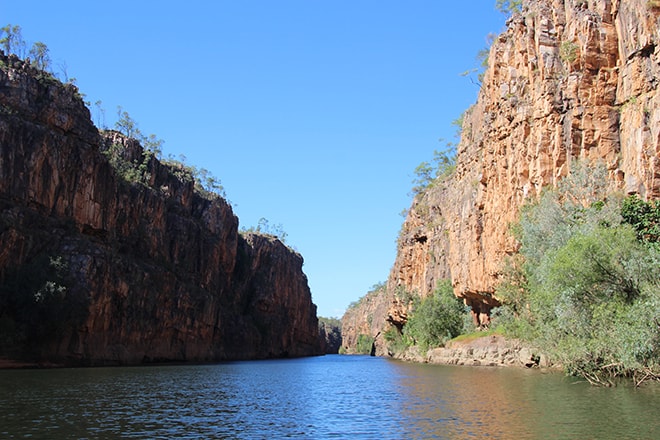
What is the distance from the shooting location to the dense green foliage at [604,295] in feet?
90.6

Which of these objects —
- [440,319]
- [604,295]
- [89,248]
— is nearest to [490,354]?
[440,319]

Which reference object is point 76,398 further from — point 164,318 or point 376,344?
point 376,344

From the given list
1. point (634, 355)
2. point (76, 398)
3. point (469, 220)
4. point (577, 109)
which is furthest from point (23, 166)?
point (634, 355)

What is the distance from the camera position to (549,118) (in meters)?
54.7

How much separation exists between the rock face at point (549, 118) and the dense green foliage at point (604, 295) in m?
6.02

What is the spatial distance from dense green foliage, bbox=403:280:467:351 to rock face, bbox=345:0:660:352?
4.33 m

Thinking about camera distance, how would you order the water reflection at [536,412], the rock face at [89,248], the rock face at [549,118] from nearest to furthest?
1. the water reflection at [536,412]
2. the rock face at [549,118]
3. the rock face at [89,248]

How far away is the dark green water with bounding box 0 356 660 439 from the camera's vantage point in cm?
2092

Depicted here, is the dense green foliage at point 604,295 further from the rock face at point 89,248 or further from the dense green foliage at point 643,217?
the rock face at point 89,248

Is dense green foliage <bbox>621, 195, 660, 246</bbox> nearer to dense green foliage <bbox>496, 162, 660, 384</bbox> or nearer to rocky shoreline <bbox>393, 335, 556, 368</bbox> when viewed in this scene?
dense green foliage <bbox>496, 162, 660, 384</bbox>

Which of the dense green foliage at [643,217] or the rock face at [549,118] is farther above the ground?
the rock face at [549,118]

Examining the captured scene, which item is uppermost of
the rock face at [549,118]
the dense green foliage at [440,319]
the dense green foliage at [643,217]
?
the rock face at [549,118]

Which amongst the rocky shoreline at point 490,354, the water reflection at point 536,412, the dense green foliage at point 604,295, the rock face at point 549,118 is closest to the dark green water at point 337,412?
the water reflection at point 536,412

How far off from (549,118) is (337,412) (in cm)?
3728
